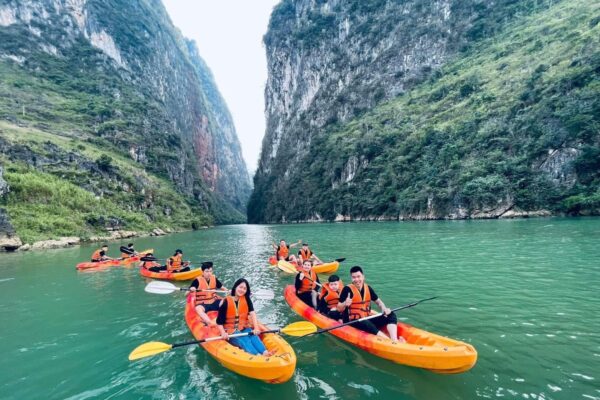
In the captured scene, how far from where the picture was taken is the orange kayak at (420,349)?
5.13 meters

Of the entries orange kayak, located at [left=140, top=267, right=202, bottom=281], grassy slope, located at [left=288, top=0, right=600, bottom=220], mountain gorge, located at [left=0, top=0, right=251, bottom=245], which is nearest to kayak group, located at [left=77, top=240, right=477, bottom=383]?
orange kayak, located at [left=140, top=267, right=202, bottom=281]

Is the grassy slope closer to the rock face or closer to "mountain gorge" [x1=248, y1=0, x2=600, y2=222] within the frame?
"mountain gorge" [x1=248, y1=0, x2=600, y2=222]

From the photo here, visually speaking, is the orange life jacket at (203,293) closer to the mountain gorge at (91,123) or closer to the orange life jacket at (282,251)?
the orange life jacket at (282,251)

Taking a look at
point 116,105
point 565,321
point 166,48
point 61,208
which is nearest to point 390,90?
point 116,105

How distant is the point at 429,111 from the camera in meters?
63.2

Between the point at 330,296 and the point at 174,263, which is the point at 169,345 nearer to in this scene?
the point at 330,296

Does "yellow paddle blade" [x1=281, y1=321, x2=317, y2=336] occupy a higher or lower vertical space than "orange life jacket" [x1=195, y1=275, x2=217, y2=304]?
lower

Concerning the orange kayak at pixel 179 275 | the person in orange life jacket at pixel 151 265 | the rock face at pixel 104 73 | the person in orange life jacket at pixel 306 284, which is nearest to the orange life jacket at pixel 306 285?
the person in orange life jacket at pixel 306 284

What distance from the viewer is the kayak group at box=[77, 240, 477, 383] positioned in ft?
17.4

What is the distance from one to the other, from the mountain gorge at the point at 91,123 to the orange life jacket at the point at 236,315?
30.9 meters

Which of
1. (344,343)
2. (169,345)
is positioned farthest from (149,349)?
(344,343)

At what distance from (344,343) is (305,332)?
3.29 ft

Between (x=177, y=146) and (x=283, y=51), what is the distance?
50.9 m

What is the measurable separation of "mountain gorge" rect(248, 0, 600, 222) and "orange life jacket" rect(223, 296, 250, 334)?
38.1 metres
